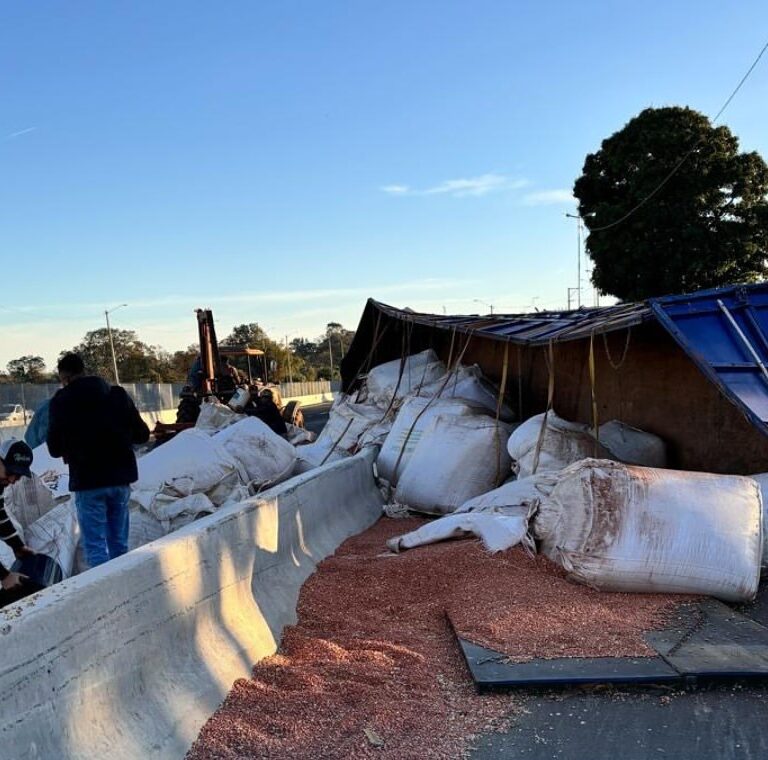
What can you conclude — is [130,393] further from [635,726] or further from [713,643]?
[635,726]

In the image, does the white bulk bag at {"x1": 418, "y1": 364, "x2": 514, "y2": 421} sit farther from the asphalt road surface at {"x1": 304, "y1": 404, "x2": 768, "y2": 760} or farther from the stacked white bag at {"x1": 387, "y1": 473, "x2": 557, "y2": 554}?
the asphalt road surface at {"x1": 304, "y1": 404, "x2": 768, "y2": 760}

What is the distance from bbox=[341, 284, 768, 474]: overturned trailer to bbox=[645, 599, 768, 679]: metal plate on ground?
1443 mm

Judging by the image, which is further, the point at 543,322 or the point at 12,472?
the point at 543,322

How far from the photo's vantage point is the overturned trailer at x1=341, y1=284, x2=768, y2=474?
5.39m

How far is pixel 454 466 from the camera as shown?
692 cm

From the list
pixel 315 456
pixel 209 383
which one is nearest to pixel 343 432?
pixel 315 456

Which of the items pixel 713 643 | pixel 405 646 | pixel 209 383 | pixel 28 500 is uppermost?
pixel 209 383

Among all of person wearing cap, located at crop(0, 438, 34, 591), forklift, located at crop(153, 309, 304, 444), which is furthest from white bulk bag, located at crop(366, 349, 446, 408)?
person wearing cap, located at crop(0, 438, 34, 591)

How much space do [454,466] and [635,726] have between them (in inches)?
164

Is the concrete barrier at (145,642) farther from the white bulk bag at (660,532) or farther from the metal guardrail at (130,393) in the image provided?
the metal guardrail at (130,393)

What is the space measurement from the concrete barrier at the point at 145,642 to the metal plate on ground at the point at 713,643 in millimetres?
1848

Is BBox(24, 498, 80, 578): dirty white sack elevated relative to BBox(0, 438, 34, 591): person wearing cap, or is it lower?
lower

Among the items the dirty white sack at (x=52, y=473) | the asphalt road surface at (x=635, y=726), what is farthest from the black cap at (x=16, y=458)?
the asphalt road surface at (x=635, y=726)

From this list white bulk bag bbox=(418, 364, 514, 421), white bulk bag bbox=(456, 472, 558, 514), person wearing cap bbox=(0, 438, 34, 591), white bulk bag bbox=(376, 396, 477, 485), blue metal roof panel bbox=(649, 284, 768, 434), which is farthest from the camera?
white bulk bag bbox=(418, 364, 514, 421)
